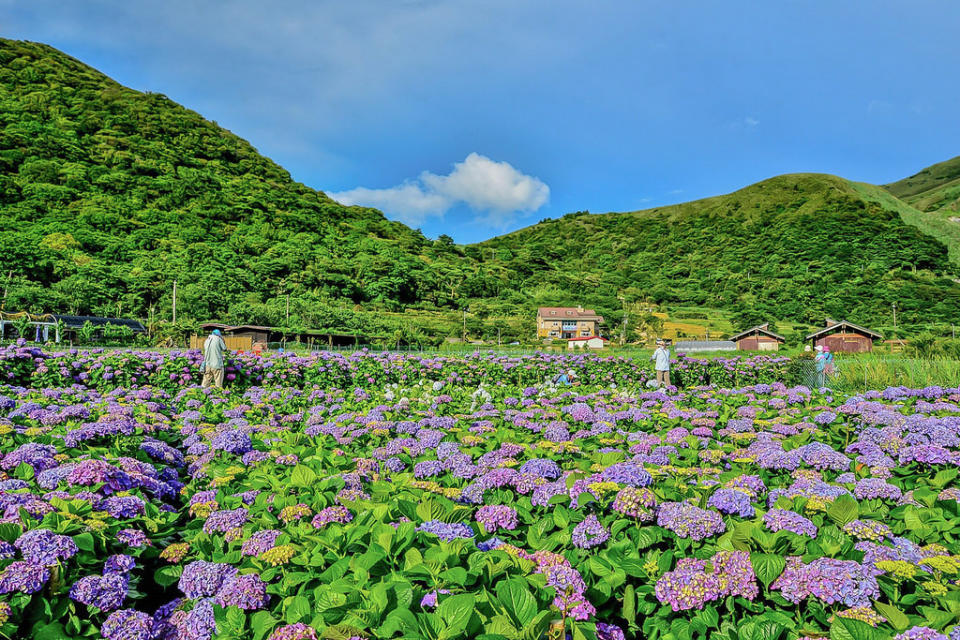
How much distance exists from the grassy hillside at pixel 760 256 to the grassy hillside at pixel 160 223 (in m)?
37.1

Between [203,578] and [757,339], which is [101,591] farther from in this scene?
[757,339]

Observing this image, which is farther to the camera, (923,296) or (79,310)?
(923,296)

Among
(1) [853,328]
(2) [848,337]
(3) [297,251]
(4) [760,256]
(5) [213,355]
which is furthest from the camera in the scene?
(4) [760,256]

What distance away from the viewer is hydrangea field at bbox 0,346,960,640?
139 centimetres

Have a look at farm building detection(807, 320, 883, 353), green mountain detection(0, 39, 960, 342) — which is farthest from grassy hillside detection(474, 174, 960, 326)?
farm building detection(807, 320, 883, 353)

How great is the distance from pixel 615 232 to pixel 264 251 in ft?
367

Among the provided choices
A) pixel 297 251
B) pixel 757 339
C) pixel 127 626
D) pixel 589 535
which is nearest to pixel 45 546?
pixel 127 626

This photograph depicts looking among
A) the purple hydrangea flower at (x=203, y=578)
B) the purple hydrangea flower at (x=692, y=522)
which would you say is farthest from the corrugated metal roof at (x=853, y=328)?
the purple hydrangea flower at (x=203, y=578)

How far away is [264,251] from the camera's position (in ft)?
224

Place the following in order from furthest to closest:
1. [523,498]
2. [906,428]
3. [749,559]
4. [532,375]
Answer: [532,375] → [906,428] → [523,498] → [749,559]

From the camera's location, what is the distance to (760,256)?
114 meters

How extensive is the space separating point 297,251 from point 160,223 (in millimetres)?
17826

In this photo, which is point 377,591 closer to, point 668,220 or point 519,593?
point 519,593

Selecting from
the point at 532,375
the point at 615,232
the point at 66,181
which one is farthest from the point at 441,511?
the point at 615,232
